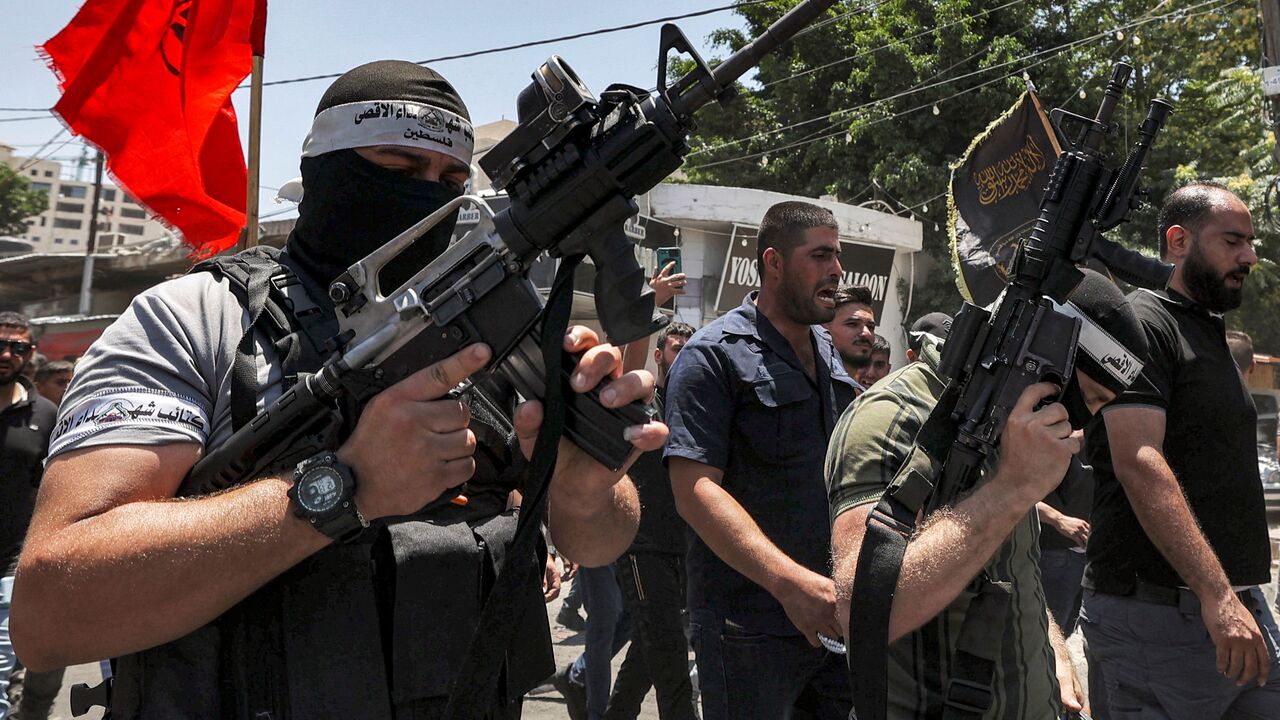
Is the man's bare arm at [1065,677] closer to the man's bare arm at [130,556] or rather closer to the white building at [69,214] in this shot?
the man's bare arm at [130,556]

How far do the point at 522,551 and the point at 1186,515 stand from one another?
2419 millimetres

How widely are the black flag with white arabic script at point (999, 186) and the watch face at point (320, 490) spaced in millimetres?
5001

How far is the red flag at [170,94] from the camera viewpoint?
17.5ft

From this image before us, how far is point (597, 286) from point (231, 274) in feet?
2.13

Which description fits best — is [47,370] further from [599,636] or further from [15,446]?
[599,636]

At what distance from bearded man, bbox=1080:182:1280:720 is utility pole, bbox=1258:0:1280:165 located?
5.29 m

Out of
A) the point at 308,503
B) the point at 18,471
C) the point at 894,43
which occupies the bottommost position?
the point at 308,503

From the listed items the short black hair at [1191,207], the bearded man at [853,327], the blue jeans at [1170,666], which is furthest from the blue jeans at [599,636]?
the short black hair at [1191,207]

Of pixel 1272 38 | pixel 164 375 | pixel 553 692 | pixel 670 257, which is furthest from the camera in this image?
pixel 1272 38

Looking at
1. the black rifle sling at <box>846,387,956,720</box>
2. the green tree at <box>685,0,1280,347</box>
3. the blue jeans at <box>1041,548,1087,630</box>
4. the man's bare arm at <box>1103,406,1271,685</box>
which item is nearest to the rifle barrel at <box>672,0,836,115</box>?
the black rifle sling at <box>846,387,956,720</box>

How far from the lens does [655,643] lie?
15.7 feet

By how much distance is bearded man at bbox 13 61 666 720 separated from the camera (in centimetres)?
156

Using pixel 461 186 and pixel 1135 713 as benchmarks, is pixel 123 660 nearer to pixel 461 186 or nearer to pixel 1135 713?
pixel 461 186

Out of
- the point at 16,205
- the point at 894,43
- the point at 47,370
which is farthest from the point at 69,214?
the point at 47,370
